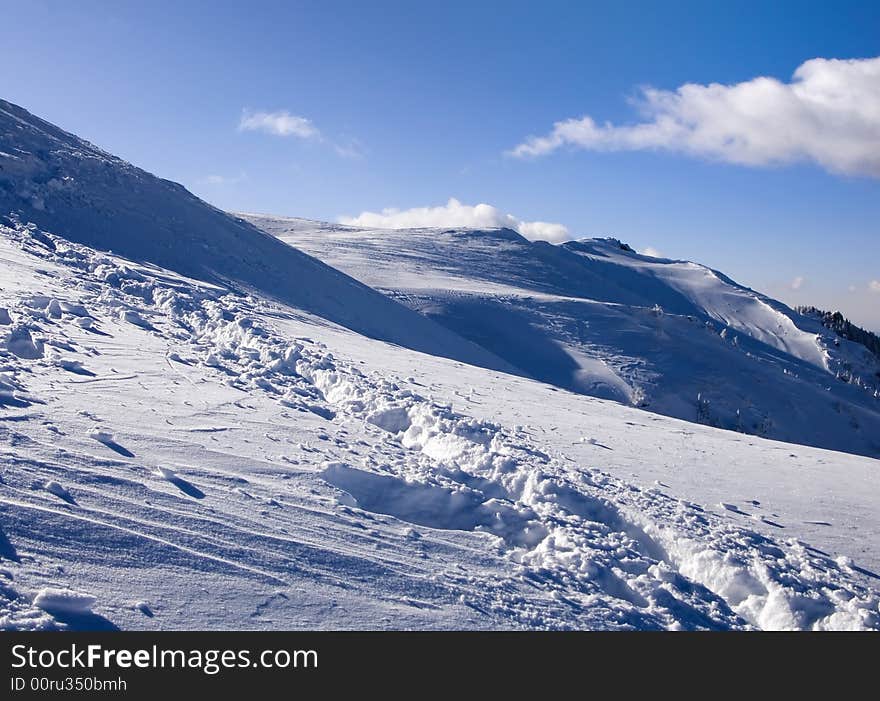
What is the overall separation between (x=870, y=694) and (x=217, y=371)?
10048mm

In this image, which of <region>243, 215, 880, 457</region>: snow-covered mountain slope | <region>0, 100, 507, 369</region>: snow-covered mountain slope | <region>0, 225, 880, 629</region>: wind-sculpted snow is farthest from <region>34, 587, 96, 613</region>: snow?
<region>243, 215, 880, 457</region>: snow-covered mountain slope

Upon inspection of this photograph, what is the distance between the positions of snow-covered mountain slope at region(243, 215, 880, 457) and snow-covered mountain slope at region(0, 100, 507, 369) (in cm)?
932

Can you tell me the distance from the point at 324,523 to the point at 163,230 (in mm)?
23163

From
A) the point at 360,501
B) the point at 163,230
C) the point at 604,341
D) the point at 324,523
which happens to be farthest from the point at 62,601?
the point at 604,341

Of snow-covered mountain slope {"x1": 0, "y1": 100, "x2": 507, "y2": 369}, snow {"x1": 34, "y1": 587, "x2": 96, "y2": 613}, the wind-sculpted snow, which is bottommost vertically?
snow {"x1": 34, "y1": 587, "x2": 96, "y2": 613}

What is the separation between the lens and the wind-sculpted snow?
4.69m

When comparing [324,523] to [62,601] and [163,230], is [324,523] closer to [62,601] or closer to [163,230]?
[62,601]

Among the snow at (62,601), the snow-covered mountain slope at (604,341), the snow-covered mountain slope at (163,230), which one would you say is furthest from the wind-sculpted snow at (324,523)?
the snow-covered mountain slope at (604,341)

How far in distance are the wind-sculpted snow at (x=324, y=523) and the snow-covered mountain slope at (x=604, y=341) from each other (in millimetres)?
26267

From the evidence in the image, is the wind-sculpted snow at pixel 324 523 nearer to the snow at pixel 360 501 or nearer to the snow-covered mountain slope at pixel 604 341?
the snow at pixel 360 501

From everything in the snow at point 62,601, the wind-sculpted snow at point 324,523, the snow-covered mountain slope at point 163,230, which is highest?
the snow-covered mountain slope at point 163,230

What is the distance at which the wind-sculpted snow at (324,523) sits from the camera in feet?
15.4

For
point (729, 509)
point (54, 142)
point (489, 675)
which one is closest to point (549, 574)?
point (489, 675)

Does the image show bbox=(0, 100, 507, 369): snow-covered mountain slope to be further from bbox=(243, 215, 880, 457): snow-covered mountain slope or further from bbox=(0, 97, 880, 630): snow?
bbox=(243, 215, 880, 457): snow-covered mountain slope
